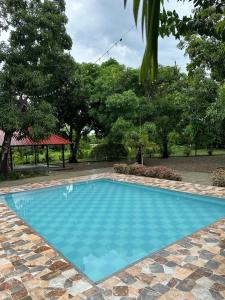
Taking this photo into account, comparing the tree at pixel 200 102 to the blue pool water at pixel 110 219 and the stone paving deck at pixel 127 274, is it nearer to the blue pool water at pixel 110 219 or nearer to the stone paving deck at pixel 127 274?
the blue pool water at pixel 110 219

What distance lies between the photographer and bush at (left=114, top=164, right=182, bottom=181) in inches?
474

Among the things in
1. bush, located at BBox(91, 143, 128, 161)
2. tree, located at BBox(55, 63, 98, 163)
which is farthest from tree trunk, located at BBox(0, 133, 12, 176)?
bush, located at BBox(91, 143, 128, 161)

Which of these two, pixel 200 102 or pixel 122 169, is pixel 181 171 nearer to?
pixel 122 169

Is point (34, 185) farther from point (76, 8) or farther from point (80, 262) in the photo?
point (76, 8)

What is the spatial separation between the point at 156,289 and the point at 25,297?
5.65 ft

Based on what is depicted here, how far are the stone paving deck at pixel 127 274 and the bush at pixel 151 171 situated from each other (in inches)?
263

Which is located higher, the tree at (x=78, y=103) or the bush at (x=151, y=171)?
the tree at (x=78, y=103)

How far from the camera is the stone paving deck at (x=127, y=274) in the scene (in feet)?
10.8

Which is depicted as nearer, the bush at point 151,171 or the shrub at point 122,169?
the bush at point 151,171

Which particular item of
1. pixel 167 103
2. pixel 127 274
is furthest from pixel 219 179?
pixel 167 103

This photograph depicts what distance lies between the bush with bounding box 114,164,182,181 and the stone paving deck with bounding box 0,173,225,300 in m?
6.69

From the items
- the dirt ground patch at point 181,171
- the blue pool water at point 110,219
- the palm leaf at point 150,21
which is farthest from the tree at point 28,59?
the palm leaf at point 150,21

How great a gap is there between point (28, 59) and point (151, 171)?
884cm

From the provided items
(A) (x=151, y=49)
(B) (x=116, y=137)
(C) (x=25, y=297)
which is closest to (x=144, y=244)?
(C) (x=25, y=297)
